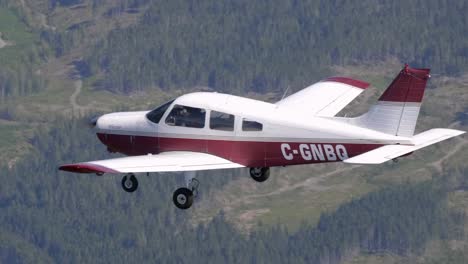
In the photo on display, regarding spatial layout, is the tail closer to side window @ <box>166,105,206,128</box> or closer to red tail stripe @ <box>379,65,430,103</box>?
red tail stripe @ <box>379,65,430,103</box>

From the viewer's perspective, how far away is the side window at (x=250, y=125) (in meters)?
66.0

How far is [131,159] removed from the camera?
65.0 metres

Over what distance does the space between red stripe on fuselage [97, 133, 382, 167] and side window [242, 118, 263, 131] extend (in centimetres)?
64

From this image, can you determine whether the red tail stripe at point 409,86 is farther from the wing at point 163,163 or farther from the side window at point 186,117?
the side window at point 186,117

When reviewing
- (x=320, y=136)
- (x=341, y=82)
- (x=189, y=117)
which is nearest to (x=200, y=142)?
(x=189, y=117)

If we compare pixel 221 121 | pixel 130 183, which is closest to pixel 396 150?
pixel 221 121

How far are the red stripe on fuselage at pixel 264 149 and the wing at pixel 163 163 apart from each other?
34 centimetres

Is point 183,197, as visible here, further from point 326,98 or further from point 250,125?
point 326,98

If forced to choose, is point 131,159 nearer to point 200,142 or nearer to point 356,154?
point 200,142

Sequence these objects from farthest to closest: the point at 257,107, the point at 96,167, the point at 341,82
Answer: the point at 341,82 → the point at 257,107 → the point at 96,167

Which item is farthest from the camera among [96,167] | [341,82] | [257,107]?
→ [341,82]

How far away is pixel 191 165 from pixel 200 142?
180 cm

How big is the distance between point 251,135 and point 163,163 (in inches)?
169

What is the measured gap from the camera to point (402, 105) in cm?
6444
